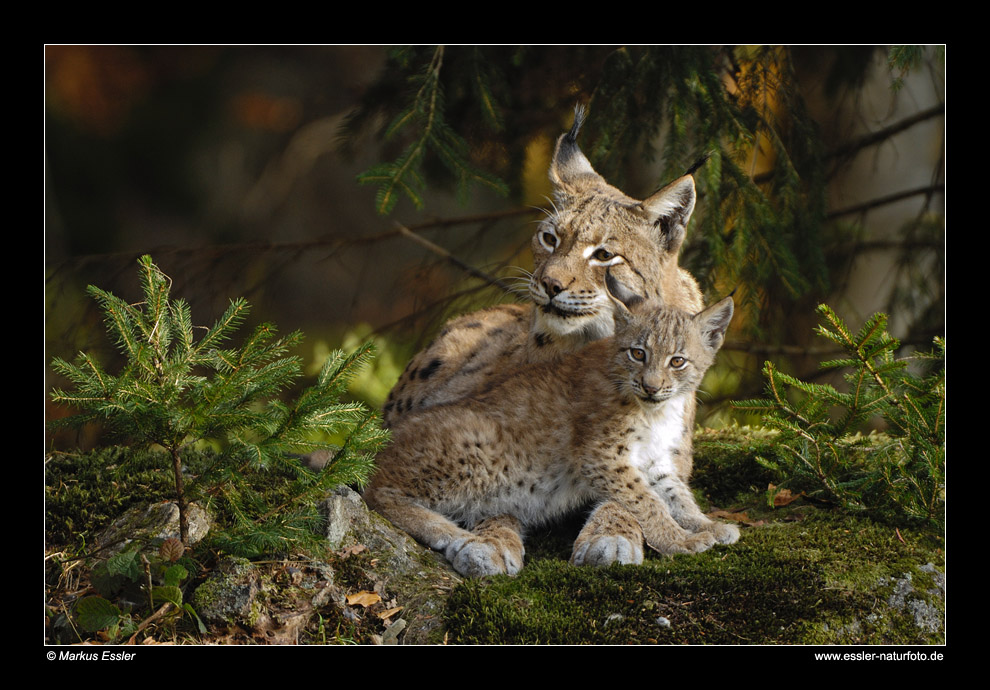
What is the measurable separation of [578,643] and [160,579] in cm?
156

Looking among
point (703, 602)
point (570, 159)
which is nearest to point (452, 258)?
point (570, 159)

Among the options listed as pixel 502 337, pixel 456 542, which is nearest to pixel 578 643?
pixel 456 542

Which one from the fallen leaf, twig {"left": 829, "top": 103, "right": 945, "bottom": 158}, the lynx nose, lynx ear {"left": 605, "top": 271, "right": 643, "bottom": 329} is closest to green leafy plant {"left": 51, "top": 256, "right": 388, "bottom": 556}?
the lynx nose

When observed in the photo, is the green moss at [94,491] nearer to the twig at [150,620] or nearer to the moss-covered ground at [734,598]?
the twig at [150,620]

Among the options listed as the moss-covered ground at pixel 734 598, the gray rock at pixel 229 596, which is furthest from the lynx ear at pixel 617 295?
the gray rock at pixel 229 596

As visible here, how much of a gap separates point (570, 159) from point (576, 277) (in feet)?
3.29

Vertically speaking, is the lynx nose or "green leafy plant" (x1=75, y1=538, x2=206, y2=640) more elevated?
the lynx nose

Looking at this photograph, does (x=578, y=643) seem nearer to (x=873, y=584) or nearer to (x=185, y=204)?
(x=873, y=584)

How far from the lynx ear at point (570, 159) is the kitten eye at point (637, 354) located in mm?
1207

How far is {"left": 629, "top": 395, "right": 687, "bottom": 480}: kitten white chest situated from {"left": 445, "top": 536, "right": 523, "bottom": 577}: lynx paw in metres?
0.82

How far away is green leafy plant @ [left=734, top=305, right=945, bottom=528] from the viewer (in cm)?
394

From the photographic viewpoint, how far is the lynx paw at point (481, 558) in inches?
144

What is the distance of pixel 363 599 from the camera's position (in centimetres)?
332

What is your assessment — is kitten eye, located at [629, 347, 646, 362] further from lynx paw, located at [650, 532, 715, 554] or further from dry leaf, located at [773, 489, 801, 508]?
dry leaf, located at [773, 489, 801, 508]
